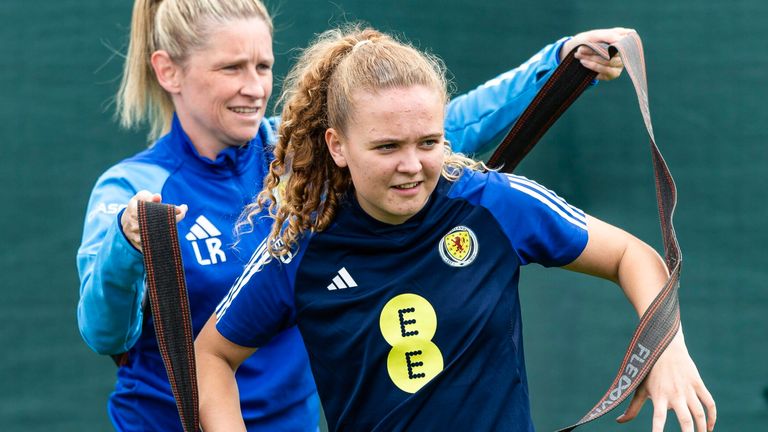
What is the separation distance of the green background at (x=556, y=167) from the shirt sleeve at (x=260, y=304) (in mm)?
1509

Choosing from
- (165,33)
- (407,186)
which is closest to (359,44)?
(407,186)

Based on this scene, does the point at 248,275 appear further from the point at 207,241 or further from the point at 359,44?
the point at 359,44

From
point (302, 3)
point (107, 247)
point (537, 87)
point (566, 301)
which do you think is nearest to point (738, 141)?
point (566, 301)

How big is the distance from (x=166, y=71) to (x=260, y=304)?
0.73m

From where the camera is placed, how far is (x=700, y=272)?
3.20m

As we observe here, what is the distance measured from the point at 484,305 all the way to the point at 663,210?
36cm

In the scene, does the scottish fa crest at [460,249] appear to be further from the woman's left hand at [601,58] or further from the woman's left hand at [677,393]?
the woman's left hand at [601,58]

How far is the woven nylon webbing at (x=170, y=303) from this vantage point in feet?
5.82

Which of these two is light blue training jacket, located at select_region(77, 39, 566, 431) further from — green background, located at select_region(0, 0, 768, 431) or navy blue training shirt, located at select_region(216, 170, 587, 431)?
green background, located at select_region(0, 0, 768, 431)

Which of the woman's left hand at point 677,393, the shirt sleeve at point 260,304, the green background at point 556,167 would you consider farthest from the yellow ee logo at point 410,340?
the green background at point 556,167

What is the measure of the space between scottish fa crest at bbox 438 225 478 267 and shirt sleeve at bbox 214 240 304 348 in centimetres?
26

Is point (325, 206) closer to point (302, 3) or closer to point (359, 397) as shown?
point (359, 397)

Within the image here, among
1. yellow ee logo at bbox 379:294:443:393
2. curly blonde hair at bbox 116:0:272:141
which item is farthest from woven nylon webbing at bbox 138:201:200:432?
curly blonde hair at bbox 116:0:272:141

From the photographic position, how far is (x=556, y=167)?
10.7 feet
